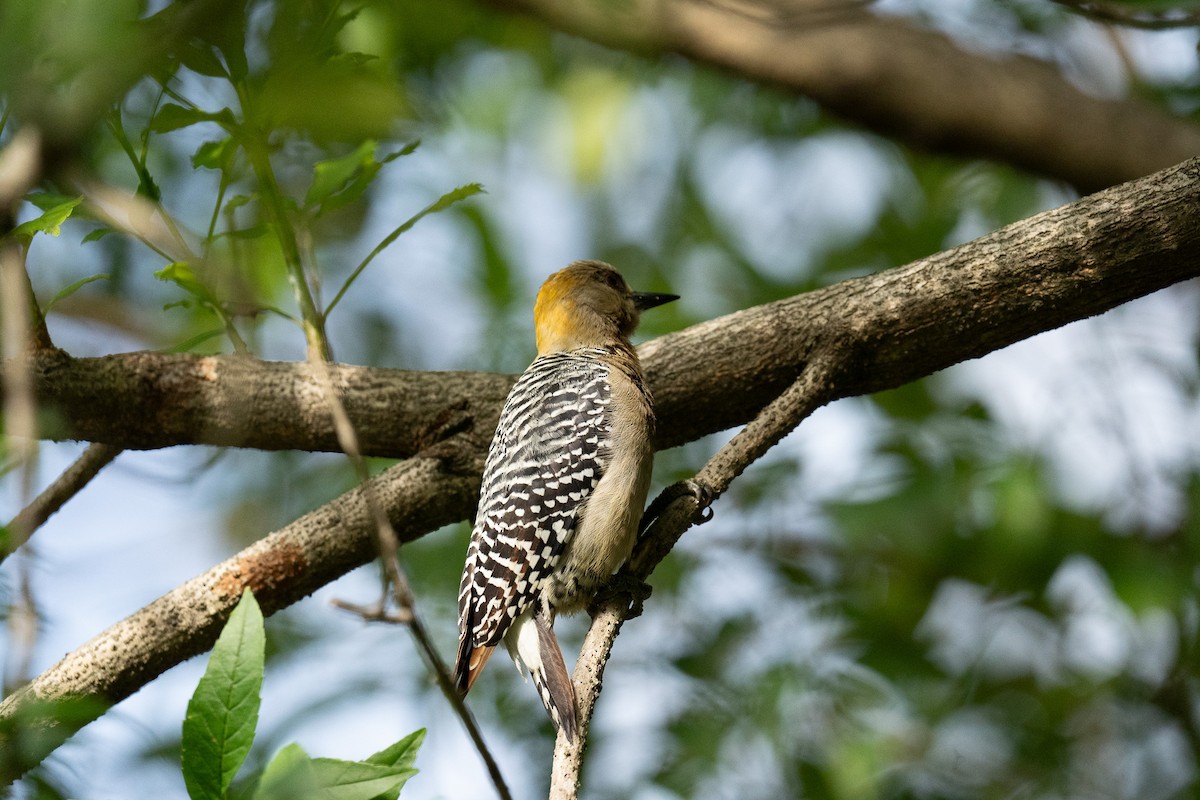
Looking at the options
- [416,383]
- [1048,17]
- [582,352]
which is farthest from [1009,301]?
[1048,17]

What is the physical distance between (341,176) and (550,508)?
4.25 ft

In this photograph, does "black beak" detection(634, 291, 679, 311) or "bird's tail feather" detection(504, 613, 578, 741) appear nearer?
"bird's tail feather" detection(504, 613, 578, 741)

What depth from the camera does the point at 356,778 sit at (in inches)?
71.4

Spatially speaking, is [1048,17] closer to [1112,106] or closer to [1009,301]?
[1112,106]

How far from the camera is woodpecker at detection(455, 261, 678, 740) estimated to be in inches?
140

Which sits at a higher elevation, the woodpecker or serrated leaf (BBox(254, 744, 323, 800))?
the woodpecker

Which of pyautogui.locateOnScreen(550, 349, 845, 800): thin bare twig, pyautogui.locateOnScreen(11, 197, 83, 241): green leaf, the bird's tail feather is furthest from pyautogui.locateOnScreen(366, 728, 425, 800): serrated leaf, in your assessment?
pyautogui.locateOnScreen(11, 197, 83, 241): green leaf

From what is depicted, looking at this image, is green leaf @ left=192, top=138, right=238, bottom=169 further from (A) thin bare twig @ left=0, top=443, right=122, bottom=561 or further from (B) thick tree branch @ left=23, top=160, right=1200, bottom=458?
(A) thin bare twig @ left=0, top=443, right=122, bottom=561

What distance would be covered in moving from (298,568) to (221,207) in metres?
1.22

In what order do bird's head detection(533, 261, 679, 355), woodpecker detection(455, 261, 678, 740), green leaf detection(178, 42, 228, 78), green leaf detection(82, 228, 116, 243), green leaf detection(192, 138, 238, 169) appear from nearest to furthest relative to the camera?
green leaf detection(178, 42, 228, 78) < green leaf detection(82, 228, 116, 243) < green leaf detection(192, 138, 238, 169) < woodpecker detection(455, 261, 678, 740) < bird's head detection(533, 261, 679, 355)

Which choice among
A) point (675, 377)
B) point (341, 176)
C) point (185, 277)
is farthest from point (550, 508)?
point (185, 277)

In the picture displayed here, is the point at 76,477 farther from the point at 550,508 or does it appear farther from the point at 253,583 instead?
the point at 550,508

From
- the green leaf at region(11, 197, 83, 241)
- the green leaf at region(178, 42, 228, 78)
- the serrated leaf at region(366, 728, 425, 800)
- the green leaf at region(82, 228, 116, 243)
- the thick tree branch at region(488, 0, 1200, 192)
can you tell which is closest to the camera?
the green leaf at region(178, 42, 228, 78)

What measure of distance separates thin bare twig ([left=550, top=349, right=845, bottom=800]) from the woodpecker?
0.31ft
